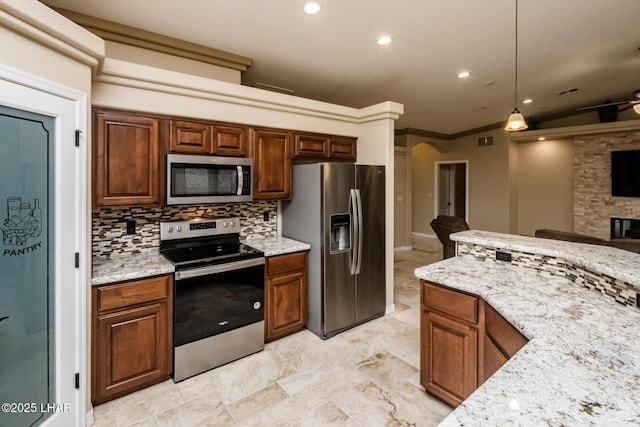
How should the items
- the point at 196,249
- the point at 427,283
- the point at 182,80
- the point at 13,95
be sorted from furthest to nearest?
the point at 196,249 < the point at 182,80 < the point at 427,283 < the point at 13,95

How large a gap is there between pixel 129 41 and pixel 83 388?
104 inches

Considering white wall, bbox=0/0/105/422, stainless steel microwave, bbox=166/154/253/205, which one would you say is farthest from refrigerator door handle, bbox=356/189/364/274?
white wall, bbox=0/0/105/422

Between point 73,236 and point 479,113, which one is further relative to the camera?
point 479,113

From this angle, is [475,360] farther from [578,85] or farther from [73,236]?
[578,85]

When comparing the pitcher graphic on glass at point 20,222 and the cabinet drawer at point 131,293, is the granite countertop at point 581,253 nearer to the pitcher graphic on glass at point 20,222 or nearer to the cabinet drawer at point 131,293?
the cabinet drawer at point 131,293

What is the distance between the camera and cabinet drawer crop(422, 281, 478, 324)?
6.16 feet

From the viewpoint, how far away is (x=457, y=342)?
1.97 metres

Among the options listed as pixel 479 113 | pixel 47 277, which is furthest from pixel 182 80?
pixel 479 113

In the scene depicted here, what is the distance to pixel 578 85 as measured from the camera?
528 centimetres

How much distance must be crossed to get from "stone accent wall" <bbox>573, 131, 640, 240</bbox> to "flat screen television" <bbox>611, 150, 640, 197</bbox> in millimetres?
99

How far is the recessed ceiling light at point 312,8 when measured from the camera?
2455 millimetres

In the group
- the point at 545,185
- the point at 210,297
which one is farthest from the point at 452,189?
the point at 210,297

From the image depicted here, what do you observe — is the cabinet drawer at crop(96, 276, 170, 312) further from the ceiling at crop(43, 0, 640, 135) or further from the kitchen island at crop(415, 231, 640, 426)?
the ceiling at crop(43, 0, 640, 135)

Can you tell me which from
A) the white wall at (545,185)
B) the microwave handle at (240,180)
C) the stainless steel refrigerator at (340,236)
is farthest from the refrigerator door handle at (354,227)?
the white wall at (545,185)
